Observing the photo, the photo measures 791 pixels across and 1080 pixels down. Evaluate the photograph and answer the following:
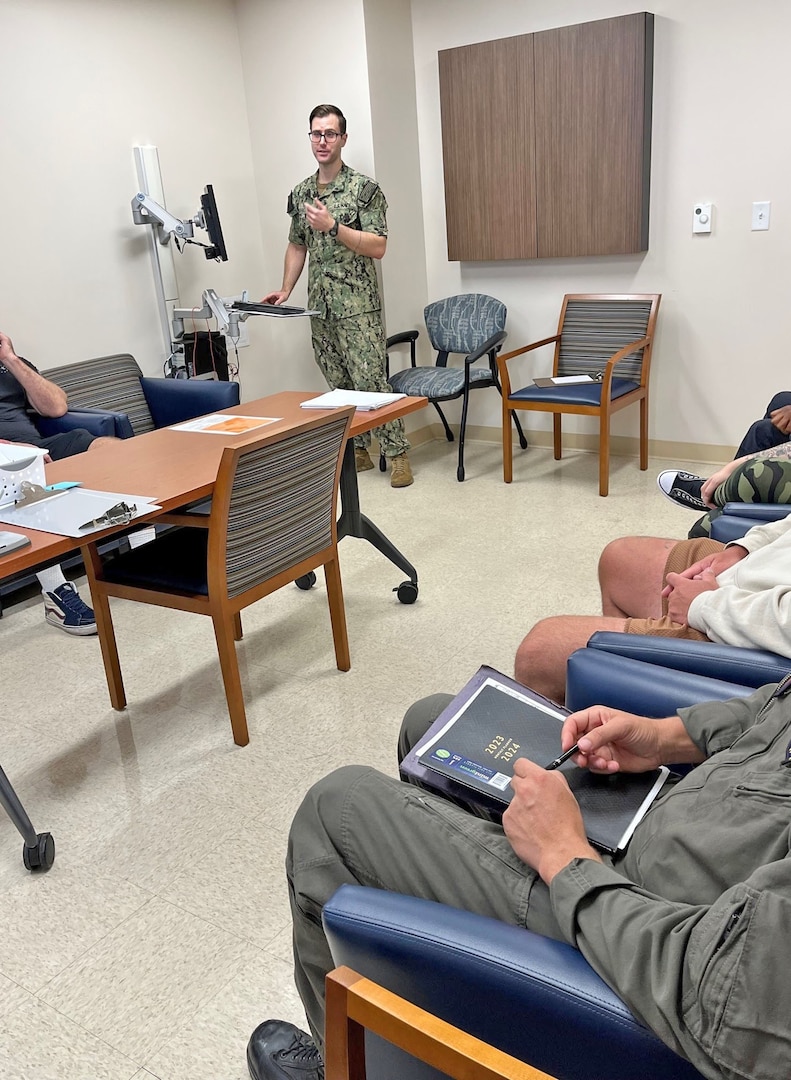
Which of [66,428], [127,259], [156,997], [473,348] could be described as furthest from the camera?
[473,348]

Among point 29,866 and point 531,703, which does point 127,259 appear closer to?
point 29,866

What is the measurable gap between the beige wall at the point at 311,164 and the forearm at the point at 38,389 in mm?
403

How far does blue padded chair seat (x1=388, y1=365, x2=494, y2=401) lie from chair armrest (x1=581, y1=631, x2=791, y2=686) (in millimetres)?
2879

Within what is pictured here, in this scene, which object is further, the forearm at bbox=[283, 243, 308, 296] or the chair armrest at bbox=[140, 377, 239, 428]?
the forearm at bbox=[283, 243, 308, 296]

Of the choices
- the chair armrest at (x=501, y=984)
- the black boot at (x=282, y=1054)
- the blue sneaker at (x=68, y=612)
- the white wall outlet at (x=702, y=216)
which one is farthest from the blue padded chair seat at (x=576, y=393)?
the chair armrest at (x=501, y=984)

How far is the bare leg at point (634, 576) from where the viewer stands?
1993 mm

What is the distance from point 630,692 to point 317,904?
61 centimetres

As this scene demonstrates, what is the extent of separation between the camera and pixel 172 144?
433 cm

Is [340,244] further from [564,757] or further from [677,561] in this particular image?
[564,757]

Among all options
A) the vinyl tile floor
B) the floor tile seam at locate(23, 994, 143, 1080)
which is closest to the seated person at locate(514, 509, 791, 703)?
the vinyl tile floor

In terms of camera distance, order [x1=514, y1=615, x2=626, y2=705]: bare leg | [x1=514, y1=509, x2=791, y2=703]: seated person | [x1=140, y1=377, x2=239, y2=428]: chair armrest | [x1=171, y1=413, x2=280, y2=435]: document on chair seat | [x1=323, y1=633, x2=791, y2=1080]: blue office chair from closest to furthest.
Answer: [x1=323, y1=633, x2=791, y2=1080]: blue office chair → [x1=514, y1=509, x2=791, y2=703]: seated person → [x1=514, y1=615, x2=626, y2=705]: bare leg → [x1=171, y1=413, x2=280, y2=435]: document on chair seat → [x1=140, y1=377, x2=239, y2=428]: chair armrest

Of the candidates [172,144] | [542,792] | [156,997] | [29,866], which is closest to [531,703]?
[542,792]

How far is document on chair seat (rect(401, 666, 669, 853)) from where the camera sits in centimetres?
120

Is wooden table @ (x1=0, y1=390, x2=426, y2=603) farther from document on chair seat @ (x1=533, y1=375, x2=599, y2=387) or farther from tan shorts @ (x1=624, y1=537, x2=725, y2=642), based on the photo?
document on chair seat @ (x1=533, y1=375, x2=599, y2=387)
